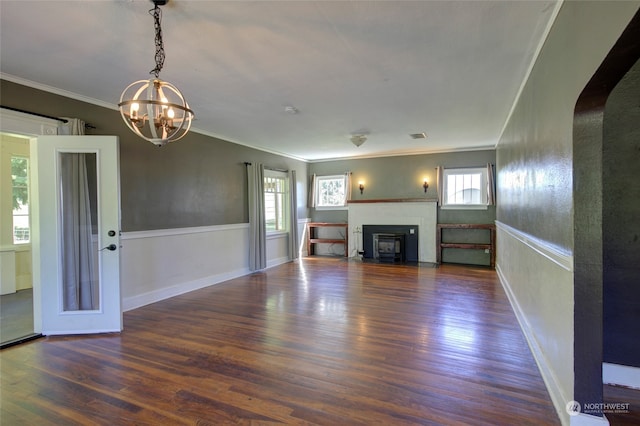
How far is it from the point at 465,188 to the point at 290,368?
6.21 metres

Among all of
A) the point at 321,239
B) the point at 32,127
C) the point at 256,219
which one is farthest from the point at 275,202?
the point at 32,127

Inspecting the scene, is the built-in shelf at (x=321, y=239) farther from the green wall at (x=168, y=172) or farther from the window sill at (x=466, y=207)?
the green wall at (x=168, y=172)

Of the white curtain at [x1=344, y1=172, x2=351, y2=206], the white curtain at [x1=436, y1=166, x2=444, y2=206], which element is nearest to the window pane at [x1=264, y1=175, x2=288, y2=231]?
the white curtain at [x1=344, y1=172, x2=351, y2=206]

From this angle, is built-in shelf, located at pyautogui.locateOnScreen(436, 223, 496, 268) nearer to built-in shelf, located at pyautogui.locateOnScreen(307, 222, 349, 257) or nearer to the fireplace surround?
the fireplace surround

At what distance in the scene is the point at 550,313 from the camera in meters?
2.23

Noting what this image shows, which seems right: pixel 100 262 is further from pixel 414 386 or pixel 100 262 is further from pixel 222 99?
pixel 414 386

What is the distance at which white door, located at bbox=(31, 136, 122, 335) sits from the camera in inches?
131

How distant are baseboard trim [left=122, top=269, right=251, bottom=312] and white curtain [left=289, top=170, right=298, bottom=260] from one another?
176cm

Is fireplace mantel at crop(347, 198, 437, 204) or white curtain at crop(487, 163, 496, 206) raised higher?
white curtain at crop(487, 163, 496, 206)

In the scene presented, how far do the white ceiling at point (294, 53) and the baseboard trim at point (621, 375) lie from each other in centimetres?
249

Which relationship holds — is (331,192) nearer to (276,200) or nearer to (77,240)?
(276,200)

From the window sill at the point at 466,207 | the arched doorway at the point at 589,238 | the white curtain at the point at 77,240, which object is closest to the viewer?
the arched doorway at the point at 589,238

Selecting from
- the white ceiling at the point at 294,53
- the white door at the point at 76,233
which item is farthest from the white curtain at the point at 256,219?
the white door at the point at 76,233

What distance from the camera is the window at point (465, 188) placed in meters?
7.13
